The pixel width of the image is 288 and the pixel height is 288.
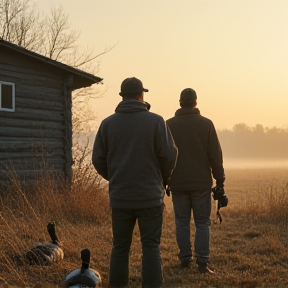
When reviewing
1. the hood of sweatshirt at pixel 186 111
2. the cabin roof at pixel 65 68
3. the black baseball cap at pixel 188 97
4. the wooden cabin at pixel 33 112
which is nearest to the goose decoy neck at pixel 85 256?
the hood of sweatshirt at pixel 186 111

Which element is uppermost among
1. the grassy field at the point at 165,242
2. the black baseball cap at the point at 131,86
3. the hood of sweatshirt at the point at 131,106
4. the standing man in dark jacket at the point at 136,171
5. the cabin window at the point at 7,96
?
the cabin window at the point at 7,96

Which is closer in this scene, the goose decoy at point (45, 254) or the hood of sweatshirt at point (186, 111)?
the hood of sweatshirt at point (186, 111)

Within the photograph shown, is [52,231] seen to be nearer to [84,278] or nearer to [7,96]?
[84,278]

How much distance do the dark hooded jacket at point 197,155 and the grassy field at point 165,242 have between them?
45.2 inches

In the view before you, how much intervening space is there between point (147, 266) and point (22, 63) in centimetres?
1035

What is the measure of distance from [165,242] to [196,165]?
9.73ft

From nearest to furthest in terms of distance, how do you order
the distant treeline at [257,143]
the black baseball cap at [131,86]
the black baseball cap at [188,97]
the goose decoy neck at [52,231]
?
1. the black baseball cap at [131,86]
2. the black baseball cap at [188,97]
3. the goose decoy neck at [52,231]
4. the distant treeline at [257,143]

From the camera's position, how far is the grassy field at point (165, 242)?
19.4 feet

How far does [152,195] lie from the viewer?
4633 mm

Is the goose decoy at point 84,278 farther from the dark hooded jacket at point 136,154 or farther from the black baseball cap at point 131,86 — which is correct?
the black baseball cap at point 131,86

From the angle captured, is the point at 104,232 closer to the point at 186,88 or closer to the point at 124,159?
the point at 186,88

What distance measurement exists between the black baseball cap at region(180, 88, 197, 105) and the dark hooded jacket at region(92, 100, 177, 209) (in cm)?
147

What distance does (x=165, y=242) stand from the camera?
8531mm

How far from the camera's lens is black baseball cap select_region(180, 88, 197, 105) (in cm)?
612
